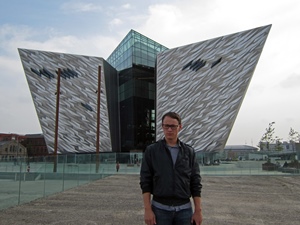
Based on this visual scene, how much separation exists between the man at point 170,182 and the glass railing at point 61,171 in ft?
20.9

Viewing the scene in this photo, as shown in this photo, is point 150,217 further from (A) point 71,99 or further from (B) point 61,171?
(A) point 71,99

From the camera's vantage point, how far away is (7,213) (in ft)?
23.1

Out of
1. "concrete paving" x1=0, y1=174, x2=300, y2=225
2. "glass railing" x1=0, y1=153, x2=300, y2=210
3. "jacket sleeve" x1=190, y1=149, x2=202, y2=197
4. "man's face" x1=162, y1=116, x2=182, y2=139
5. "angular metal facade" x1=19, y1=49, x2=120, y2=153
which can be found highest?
"angular metal facade" x1=19, y1=49, x2=120, y2=153

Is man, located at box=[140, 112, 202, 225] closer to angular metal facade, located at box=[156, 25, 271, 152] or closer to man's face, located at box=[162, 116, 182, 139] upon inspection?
man's face, located at box=[162, 116, 182, 139]

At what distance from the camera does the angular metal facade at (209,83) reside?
33.8 m

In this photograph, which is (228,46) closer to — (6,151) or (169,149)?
(169,149)

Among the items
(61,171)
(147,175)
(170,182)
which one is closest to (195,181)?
(170,182)

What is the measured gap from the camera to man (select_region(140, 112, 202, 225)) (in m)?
2.45

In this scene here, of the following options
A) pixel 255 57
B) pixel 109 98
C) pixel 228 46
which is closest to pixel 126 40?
pixel 109 98

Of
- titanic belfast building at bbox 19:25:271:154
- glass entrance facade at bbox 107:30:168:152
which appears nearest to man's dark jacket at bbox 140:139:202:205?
titanic belfast building at bbox 19:25:271:154

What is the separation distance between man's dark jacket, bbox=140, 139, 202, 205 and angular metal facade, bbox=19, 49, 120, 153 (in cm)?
3413

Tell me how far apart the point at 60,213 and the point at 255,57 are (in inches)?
1219

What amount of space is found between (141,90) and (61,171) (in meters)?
32.7

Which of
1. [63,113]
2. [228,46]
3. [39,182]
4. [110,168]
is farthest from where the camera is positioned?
[63,113]
